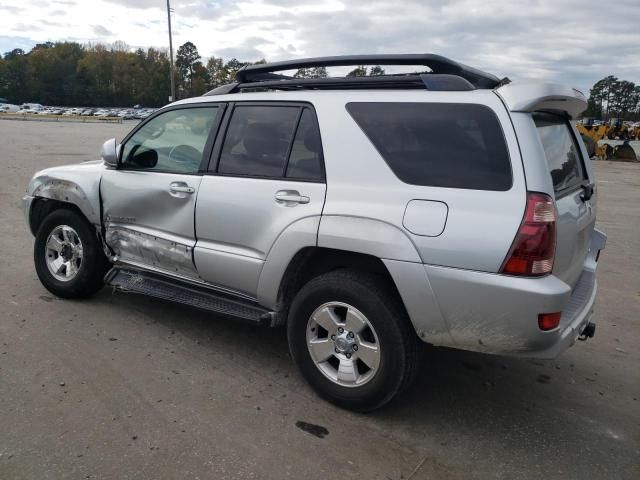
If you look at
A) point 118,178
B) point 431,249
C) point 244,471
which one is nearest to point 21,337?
point 118,178

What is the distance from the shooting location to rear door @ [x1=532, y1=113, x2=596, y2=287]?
2852 millimetres

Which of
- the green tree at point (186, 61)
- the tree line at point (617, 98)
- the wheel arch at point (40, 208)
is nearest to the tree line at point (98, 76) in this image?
the green tree at point (186, 61)

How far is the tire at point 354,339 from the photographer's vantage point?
299 cm

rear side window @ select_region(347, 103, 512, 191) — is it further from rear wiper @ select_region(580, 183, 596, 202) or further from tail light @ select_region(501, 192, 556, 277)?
rear wiper @ select_region(580, 183, 596, 202)

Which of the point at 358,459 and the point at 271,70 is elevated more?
the point at 271,70

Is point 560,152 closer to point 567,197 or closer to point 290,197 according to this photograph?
point 567,197

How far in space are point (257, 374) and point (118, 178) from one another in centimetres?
197

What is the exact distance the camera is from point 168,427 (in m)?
3.03

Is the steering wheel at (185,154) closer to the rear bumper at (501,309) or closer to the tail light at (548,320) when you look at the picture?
the rear bumper at (501,309)

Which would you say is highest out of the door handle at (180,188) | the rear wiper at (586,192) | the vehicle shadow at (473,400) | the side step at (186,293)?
the rear wiper at (586,192)

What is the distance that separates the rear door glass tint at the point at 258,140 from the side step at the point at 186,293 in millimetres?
864

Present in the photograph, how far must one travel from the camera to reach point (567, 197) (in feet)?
9.91

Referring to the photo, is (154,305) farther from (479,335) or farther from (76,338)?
(479,335)

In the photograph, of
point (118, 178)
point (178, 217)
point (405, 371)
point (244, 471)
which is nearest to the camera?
point (244, 471)
